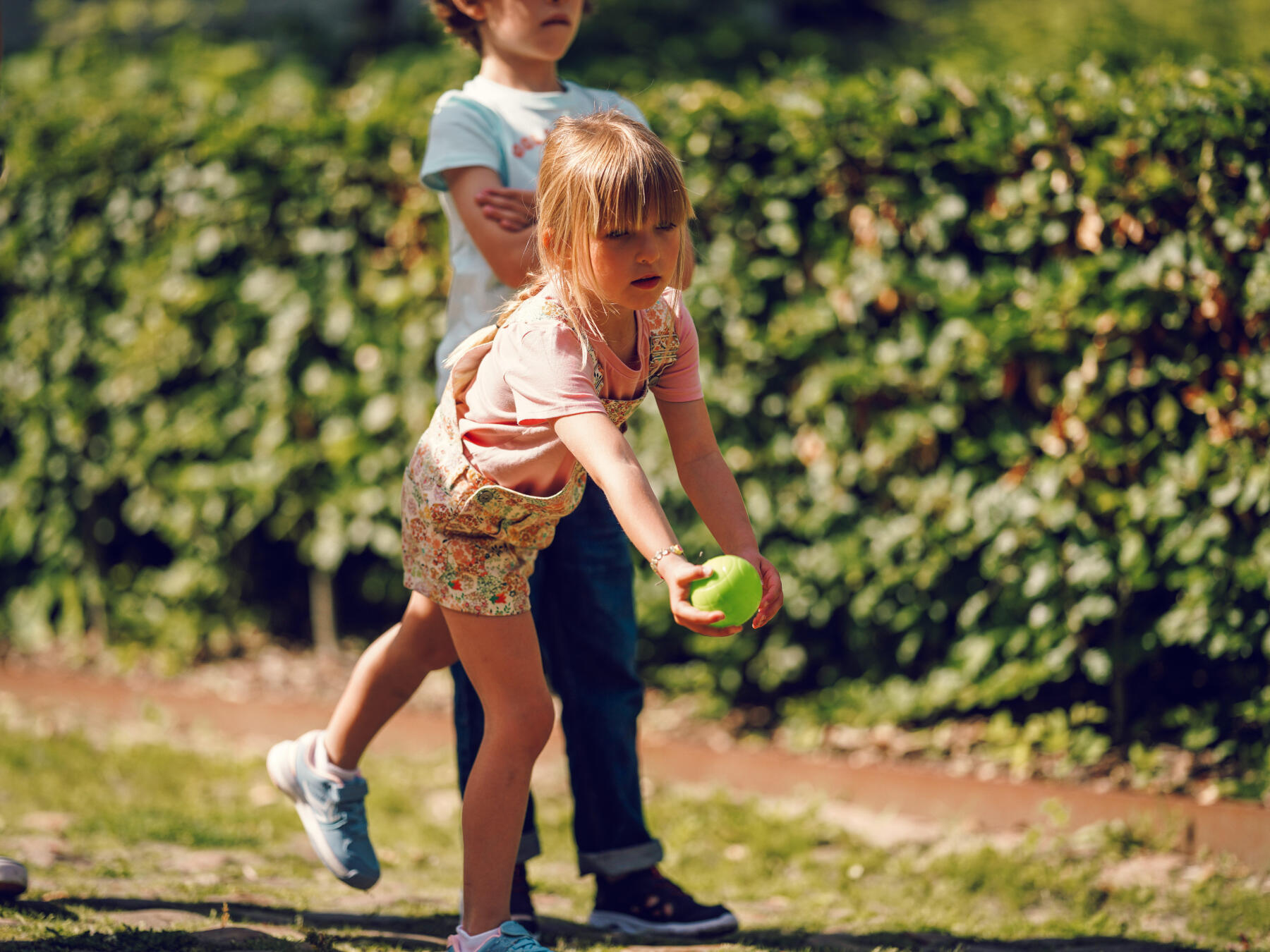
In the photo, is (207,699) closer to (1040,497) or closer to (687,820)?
(687,820)

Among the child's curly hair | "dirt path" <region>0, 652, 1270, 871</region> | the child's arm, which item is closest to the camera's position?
the child's arm

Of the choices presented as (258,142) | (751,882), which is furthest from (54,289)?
(751,882)

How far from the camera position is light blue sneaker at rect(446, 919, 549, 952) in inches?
82.1

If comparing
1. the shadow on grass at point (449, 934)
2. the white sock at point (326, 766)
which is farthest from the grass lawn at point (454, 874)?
the white sock at point (326, 766)

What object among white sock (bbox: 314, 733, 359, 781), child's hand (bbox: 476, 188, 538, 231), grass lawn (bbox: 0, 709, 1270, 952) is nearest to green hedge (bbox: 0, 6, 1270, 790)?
grass lawn (bbox: 0, 709, 1270, 952)

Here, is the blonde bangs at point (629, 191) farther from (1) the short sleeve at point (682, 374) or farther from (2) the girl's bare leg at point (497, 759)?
(2) the girl's bare leg at point (497, 759)

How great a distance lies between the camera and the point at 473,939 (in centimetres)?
211

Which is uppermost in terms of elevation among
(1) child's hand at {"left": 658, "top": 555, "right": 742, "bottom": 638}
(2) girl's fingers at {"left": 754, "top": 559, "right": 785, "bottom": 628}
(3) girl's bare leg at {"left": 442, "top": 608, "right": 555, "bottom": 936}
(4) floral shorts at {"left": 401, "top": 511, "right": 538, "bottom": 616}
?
(1) child's hand at {"left": 658, "top": 555, "right": 742, "bottom": 638}

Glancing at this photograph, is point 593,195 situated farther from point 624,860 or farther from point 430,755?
point 430,755

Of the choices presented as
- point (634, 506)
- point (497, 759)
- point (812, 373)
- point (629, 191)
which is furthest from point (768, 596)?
point (812, 373)

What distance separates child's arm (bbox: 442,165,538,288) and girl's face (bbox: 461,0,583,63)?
279 mm

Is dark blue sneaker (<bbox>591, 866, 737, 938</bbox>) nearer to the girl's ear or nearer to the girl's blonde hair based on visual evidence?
the girl's blonde hair

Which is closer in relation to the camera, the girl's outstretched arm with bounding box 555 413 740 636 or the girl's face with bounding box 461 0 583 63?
the girl's outstretched arm with bounding box 555 413 740 636

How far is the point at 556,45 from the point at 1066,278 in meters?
1.68
